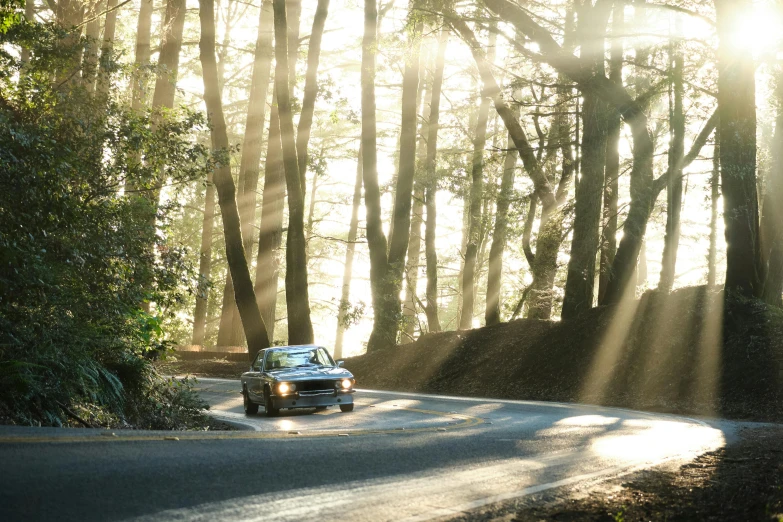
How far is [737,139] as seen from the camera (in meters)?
21.3

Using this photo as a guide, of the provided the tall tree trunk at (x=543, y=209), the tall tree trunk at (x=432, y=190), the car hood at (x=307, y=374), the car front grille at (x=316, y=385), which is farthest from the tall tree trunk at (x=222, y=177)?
the car front grille at (x=316, y=385)

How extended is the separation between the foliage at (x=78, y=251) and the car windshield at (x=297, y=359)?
7.41 ft

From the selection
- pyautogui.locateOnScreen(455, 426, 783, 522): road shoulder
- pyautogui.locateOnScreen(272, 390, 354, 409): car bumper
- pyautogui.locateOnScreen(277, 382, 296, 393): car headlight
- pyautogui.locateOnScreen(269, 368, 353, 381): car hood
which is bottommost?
pyautogui.locateOnScreen(455, 426, 783, 522): road shoulder

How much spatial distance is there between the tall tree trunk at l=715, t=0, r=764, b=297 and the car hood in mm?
10313

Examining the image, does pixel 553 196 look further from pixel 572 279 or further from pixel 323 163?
pixel 323 163

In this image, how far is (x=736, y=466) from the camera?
9.48 m

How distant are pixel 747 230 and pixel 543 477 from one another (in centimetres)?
1498

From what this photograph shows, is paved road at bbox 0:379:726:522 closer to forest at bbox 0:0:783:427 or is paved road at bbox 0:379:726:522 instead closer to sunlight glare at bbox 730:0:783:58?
forest at bbox 0:0:783:427

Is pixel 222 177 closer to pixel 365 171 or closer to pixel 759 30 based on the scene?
pixel 365 171

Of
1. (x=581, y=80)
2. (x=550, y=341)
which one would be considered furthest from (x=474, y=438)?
(x=581, y=80)

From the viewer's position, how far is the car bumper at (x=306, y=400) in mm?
17109

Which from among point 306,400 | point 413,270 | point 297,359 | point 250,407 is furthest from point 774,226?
point 413,270

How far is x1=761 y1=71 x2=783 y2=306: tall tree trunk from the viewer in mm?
22297

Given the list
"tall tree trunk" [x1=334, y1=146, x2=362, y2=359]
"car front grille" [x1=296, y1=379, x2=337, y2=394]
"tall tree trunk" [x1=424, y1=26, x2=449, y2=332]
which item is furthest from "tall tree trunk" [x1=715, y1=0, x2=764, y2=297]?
"tall tree trunk" [x1=334, y1=146, x2=362, y2=359]
